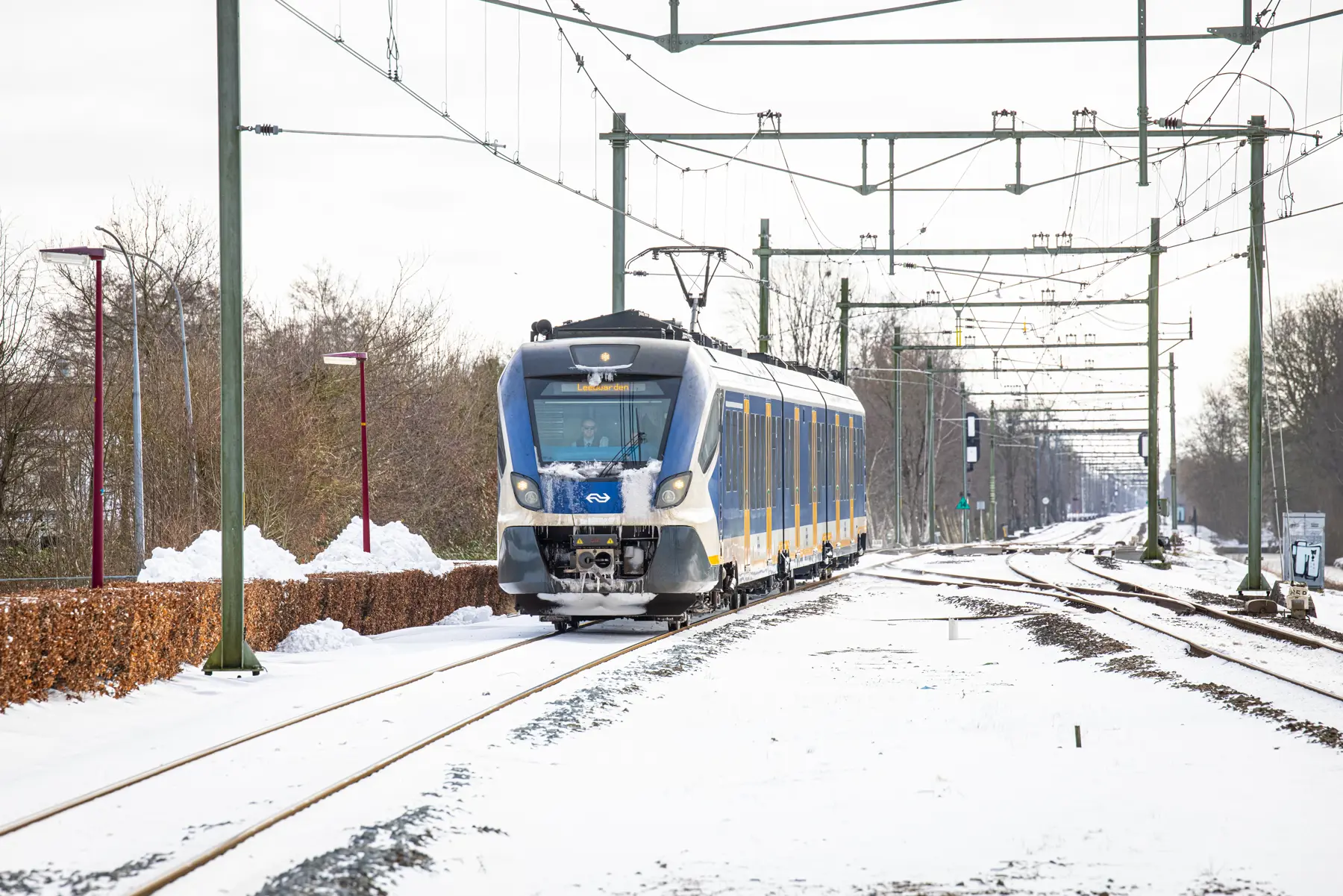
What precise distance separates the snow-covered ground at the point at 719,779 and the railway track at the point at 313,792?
88 millimetres

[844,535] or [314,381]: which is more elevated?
[314,381]

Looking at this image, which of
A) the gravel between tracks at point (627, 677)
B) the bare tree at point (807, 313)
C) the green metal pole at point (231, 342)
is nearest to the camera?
the gravel between tracks at point (627, 677)

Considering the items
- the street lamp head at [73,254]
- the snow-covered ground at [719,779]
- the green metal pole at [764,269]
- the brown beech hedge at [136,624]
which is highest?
the green metal pole at [764,269]

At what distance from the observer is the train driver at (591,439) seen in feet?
61.1

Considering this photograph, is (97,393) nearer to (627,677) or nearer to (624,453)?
(624,453)

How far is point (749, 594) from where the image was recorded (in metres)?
27.5

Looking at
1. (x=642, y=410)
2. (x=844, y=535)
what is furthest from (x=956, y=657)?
(x=844, y=535)

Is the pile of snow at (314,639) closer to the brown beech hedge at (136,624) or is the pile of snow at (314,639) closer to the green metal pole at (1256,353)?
the brown beech hedge at (136,624)

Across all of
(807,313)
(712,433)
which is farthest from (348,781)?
(807,313)

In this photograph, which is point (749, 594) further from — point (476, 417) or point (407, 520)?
point (476, 417)

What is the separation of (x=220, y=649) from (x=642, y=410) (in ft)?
18.9

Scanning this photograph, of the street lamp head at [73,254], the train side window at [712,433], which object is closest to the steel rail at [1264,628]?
the train side window at [712,433]

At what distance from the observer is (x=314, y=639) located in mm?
18438

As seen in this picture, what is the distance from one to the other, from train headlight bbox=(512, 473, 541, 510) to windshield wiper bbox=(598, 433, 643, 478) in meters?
0.78
